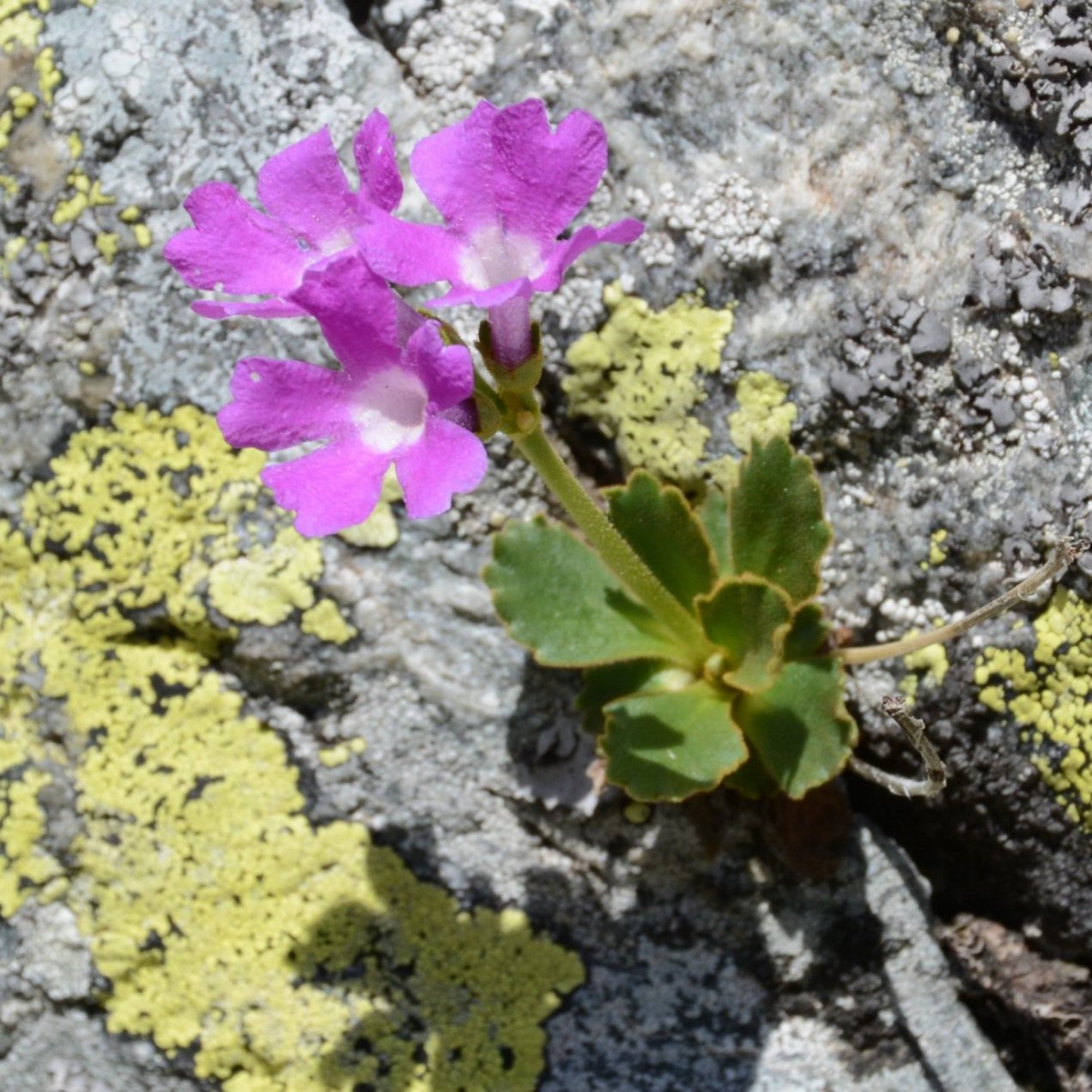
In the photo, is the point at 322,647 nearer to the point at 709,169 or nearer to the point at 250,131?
the point at 250,131

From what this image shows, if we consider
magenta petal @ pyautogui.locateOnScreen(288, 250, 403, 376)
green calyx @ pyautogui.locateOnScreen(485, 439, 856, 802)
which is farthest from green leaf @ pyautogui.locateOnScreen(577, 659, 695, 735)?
magenta petal @ pyautogui.locateOnScreen(288, 250, 403, 376)

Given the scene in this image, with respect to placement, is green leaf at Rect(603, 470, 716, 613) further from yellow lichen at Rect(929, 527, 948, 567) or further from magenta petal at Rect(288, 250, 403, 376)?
magenta petal at Rect(288, 250, 403, 376)

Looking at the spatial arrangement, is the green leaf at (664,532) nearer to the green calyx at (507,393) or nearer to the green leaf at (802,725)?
the green leaf at (802,725)

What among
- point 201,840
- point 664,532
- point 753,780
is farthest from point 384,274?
point 201,840

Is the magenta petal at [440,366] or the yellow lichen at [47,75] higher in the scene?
the yellow lichen at [47,75]

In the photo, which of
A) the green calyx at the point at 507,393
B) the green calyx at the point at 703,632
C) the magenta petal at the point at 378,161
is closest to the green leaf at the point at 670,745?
the green calyx at the point at 703,632

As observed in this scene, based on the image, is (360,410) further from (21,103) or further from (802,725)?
(21,103)
